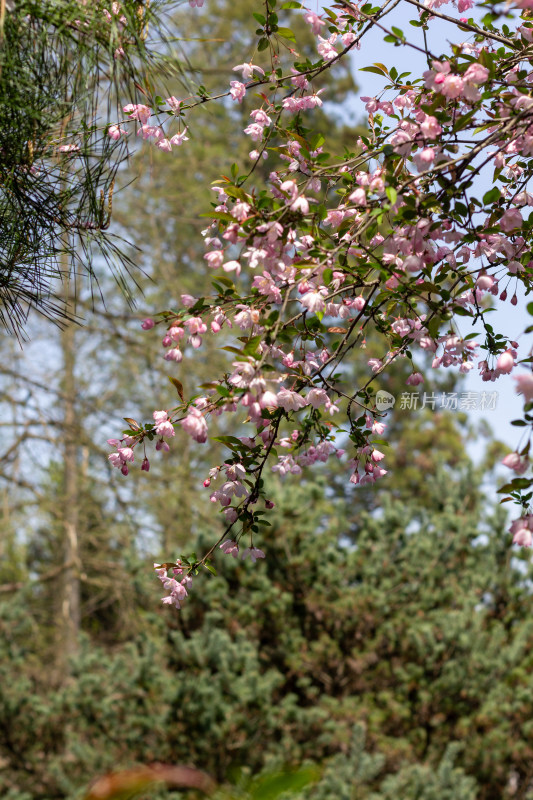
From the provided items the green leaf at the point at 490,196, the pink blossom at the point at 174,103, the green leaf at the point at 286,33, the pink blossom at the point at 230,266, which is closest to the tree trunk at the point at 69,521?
the pink blossom at the point at 174,103

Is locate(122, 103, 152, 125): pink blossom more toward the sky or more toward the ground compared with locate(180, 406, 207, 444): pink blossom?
more toward the sky

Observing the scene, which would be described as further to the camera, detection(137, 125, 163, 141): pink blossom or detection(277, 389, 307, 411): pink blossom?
detection(137, 125, 163, 141): pink blossom

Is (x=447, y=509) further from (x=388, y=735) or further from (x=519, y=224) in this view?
(x=519, y=224)

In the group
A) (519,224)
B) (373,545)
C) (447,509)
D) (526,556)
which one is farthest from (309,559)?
(519,224)

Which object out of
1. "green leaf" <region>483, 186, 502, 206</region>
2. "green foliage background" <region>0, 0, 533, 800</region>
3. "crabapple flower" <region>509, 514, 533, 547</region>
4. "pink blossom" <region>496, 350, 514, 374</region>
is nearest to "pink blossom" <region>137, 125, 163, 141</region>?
"green leaf" <region>483, 186, 502, 206</region>

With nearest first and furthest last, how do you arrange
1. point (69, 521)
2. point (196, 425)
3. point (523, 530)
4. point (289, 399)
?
point (523, 530) → point (196, 425) → point (289, 399) → point (69, 521)

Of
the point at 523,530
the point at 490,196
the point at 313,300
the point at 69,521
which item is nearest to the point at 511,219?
the point at 490,196

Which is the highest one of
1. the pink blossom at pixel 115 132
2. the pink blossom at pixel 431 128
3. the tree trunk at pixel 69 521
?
the tree trunk at pixel 69 521

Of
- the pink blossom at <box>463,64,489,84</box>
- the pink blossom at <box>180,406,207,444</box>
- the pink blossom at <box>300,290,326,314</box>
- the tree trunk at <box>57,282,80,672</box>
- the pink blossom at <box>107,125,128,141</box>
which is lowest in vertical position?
the pink blossom at <box>180,406,207,444</box>

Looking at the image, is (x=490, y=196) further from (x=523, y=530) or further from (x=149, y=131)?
(x=149, y=131)

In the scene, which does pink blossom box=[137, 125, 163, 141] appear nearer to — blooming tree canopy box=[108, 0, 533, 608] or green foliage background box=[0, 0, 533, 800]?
blooming tree canopy box=[108, 0, 533, 608]

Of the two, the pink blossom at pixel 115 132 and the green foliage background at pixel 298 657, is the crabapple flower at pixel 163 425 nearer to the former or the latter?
the pink blossom at pixel 115 132

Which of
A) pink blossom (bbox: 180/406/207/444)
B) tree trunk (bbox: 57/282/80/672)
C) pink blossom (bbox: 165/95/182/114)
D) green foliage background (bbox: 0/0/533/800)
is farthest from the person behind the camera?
tree trunk (bbox: 57/282/80/672)

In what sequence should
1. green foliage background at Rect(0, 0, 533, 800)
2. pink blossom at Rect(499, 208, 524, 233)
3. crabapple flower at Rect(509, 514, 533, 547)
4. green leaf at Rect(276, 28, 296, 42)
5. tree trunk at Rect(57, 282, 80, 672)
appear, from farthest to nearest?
tree trunk at Rect(57, 282, 80, 672)
green foliage background at Rect(0, 0, 533, 800)
green leaf at Rect(276, 28, 296, 42)
pink blossom at Rect(499, 208, 524, 233)
crabapple flower at Rect(509, 514, 533, 547)
